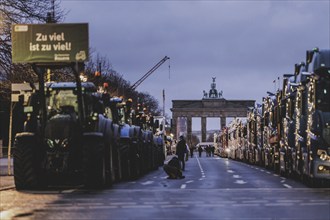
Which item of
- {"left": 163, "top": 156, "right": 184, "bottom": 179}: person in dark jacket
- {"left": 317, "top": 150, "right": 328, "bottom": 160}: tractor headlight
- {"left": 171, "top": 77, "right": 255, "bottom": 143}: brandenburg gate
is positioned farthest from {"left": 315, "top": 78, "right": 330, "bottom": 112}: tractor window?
{"left": 171, "top": 77, "right": 255, "bottom": 143}: brandenburg gate

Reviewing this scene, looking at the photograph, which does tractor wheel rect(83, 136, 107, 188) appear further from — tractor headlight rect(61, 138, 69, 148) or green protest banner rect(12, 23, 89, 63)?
green protest banner rect(12, 23, 89, 63)

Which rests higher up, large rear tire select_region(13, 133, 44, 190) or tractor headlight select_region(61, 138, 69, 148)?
tractor headlight select_region(61, 138, 69, 148)

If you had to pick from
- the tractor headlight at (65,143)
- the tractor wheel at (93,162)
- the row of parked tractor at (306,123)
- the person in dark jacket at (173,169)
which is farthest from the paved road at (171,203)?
the person in dark jacket at (173,169)

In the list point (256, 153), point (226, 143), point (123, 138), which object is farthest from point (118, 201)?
point (226, 143)

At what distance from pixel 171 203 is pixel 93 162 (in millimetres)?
5108

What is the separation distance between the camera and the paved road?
16016mm

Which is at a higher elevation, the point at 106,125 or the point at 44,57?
the point at 44,57

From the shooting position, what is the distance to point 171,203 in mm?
18906

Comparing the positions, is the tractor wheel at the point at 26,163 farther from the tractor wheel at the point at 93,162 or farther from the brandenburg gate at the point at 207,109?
the brandenburg gate at the point at 207,109

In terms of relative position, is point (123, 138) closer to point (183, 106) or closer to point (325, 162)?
point (325, 162)

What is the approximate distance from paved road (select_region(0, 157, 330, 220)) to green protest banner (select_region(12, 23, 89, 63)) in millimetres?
3717

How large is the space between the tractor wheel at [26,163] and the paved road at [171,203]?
0.55m

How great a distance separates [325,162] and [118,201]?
732cm

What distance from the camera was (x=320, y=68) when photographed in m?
25.2
